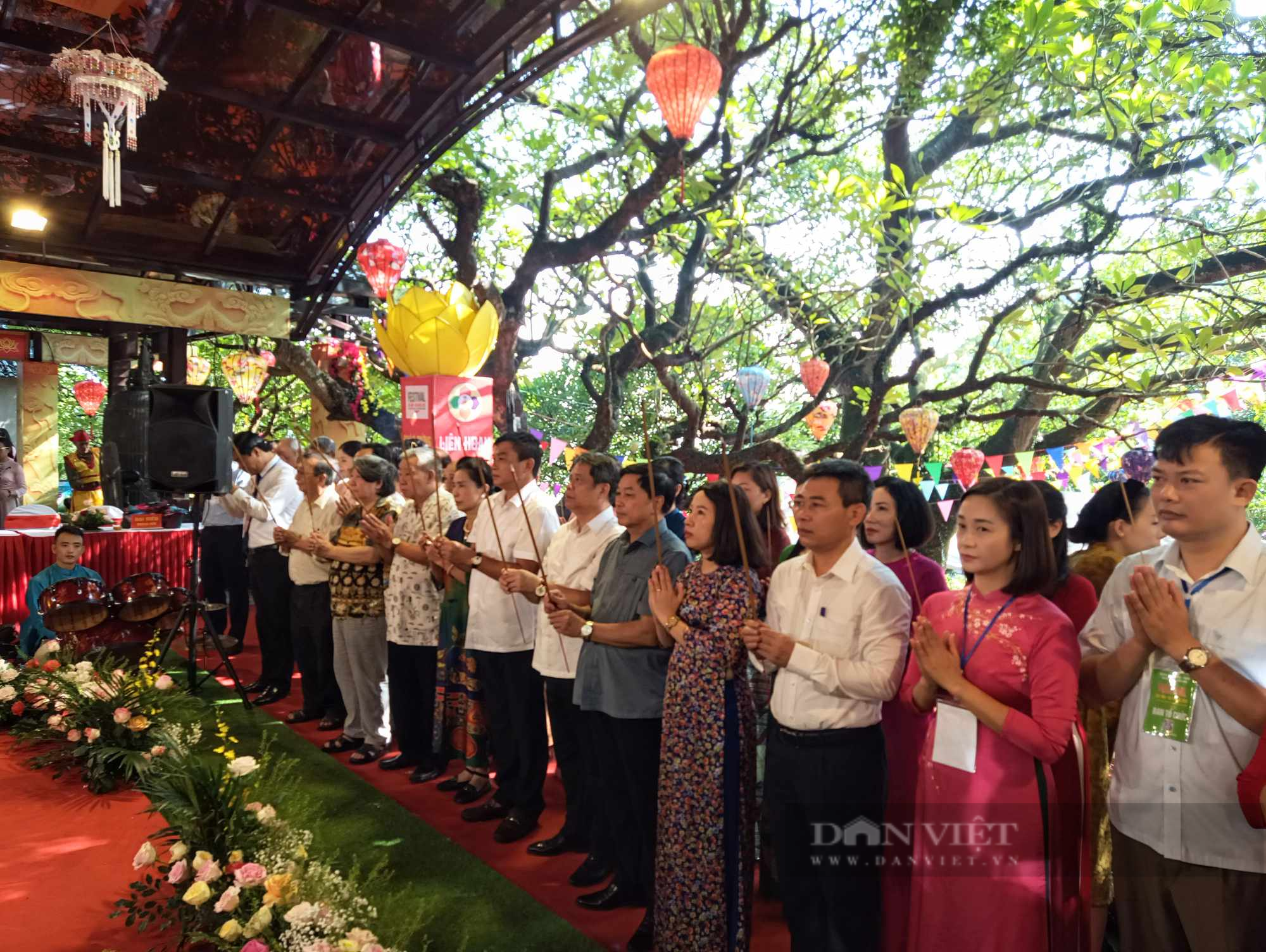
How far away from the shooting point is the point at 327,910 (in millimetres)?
1870

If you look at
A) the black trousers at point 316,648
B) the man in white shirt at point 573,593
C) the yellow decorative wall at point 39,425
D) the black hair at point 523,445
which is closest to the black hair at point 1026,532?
the man in white shirt at point 573,593

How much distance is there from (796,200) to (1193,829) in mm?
5881

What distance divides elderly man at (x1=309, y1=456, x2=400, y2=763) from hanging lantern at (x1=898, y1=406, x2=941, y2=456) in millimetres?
3287

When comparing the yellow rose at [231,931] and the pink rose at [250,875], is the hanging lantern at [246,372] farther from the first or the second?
the yellow rose at [231,931]

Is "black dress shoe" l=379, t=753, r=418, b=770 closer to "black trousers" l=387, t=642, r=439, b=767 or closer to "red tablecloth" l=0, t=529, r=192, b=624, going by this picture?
"black trousers" l=387, t=642, r=439, b=767

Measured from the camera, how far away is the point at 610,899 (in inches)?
101

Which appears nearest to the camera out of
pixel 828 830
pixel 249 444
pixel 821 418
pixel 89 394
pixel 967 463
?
pixel 828 830

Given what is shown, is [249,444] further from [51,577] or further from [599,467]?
[599,467]

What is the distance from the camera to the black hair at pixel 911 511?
2525 mm

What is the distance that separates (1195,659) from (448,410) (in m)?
3.46

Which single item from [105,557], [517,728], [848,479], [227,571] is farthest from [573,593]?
[105,557]

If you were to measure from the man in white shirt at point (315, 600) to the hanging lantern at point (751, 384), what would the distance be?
2.50m

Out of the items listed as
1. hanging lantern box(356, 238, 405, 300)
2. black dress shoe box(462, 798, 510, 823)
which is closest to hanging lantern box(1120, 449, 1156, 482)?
black dress shoe box(462, 798, 510, 823)

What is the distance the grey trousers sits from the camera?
3.86 m
